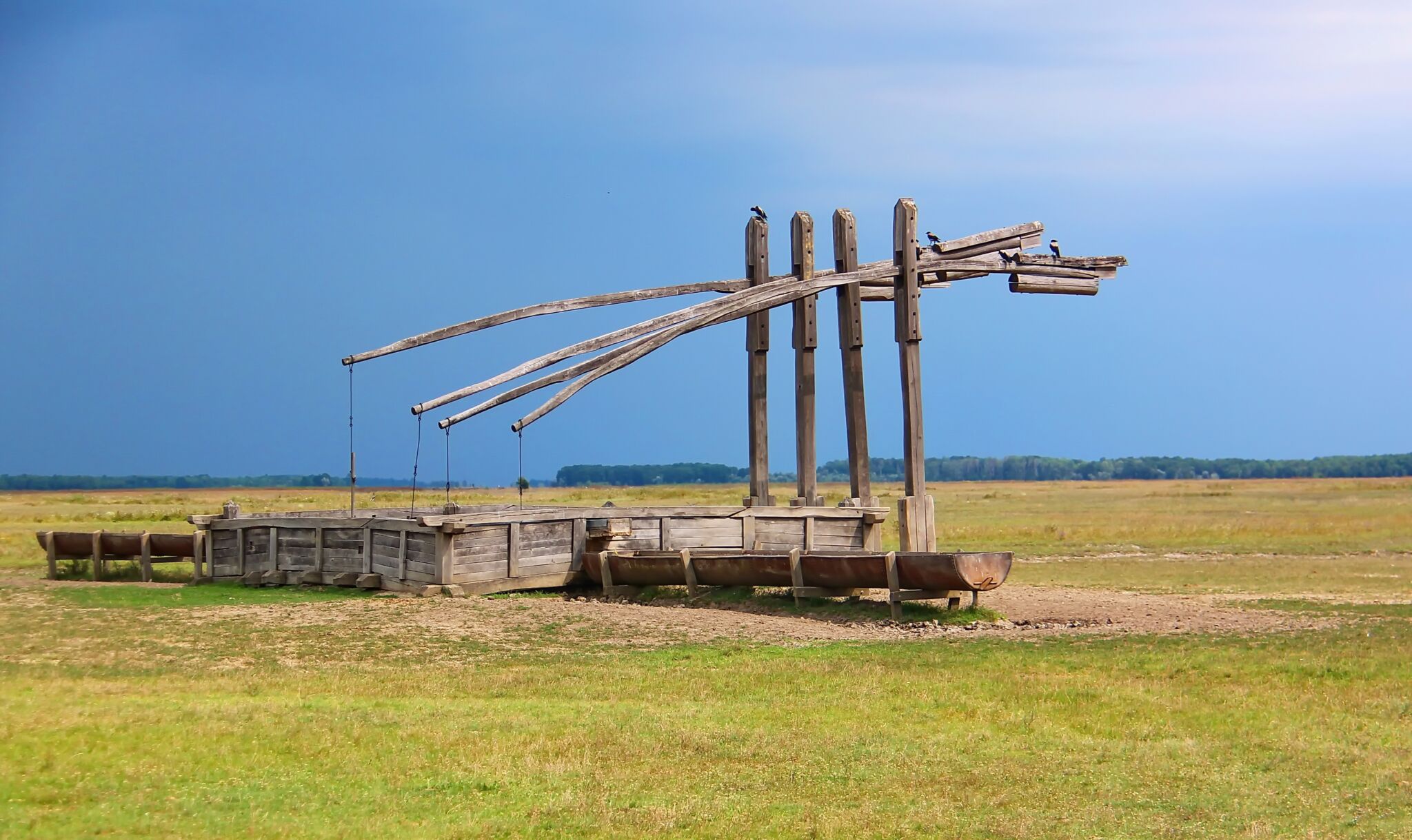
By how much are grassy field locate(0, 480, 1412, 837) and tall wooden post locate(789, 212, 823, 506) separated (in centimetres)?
599

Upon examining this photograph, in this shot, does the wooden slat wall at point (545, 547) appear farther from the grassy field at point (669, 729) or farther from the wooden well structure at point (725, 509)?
the grassy field at point (669, 729)

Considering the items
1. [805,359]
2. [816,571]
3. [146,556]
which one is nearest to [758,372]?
[805,359]

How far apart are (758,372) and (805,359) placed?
0.97 m

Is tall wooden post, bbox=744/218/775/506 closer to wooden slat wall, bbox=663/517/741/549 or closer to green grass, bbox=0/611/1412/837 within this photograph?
wooden slat wall, bbox=663/517/741/549

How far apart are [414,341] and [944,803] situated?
15368mm

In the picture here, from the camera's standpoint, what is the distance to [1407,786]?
9.24 metres

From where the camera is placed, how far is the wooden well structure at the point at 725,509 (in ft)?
68.9

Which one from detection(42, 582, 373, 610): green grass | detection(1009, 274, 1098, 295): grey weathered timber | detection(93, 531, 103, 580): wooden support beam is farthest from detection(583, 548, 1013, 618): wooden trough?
detection(93, 531, 103, 580): wooden support beam

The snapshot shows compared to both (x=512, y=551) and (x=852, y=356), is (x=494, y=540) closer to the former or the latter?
(x=512, y=551)

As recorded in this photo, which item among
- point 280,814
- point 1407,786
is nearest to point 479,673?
point 280,814

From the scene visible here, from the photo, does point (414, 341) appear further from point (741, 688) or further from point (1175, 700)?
point (1175, 700)

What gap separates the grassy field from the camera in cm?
830

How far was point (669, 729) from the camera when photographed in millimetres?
10828

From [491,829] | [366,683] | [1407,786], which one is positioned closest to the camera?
[491,829]
